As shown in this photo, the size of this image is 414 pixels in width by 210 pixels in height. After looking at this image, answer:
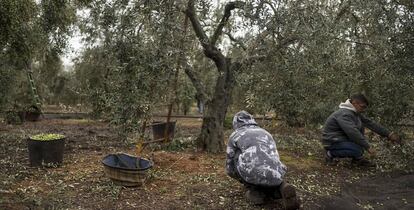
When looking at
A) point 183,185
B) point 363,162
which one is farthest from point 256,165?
point 363,162

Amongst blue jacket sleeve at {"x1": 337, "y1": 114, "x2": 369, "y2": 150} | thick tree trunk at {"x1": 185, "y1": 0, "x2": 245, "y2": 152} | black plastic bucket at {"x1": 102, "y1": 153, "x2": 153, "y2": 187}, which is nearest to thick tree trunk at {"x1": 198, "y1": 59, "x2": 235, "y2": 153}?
thick tree trunk at {"x1": 185, "y1": 0, "x2": 245, "y2": 152}

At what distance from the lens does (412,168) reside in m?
7.61

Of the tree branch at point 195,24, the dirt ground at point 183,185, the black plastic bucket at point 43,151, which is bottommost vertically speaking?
the dirt ground at point 183,185

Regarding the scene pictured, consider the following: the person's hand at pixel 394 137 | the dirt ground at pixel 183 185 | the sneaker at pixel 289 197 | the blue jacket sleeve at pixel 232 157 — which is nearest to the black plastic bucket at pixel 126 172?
the dirt ground at pixel 183 185

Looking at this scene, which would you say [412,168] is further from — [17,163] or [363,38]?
[17,163]

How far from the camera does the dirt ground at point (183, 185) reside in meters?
5.55

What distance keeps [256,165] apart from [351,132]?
2874mm

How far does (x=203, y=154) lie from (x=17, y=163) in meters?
3.38

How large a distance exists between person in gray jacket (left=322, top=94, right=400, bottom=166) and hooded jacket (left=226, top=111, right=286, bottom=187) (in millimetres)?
2566

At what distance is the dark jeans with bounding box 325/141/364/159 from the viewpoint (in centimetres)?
770

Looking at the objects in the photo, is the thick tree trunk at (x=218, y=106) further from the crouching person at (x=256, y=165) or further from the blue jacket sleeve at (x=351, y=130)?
the crouching person at (x=256, y=165)

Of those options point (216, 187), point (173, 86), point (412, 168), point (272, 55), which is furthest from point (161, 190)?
point (412, 168)

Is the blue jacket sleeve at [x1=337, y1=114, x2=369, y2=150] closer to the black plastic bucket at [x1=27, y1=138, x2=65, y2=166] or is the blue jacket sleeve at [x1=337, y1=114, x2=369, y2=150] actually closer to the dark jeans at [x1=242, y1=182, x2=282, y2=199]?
the dark jeans at [x1=242, y1=182, x2=282, y2=199]

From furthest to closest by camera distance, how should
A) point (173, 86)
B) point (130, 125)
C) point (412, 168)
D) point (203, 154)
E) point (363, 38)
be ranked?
point (203, 154) → point (363, 38) → point (412, 168) → point (173, 86) → point (130, 125)
